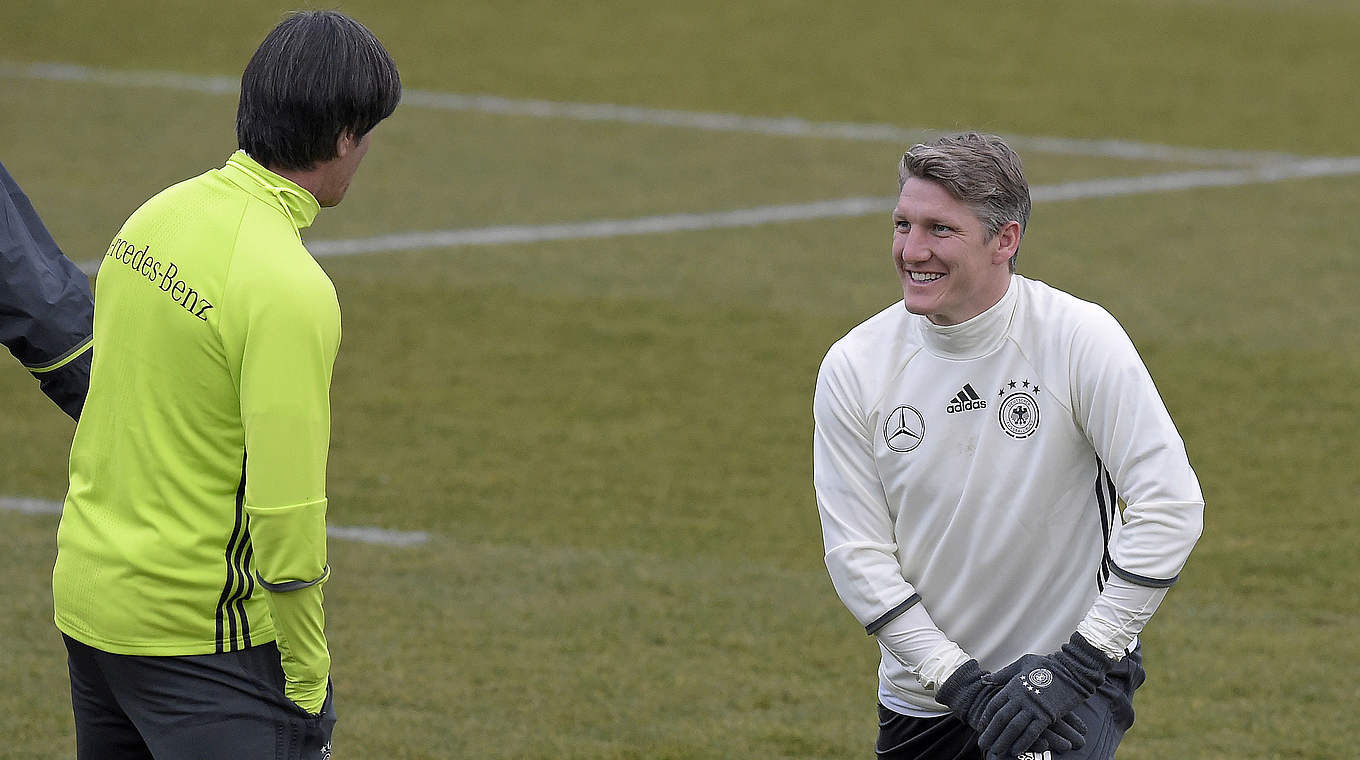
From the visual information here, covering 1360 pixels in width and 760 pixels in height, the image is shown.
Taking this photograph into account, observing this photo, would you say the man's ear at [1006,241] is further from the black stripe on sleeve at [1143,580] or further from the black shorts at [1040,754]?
the black shorts at [1040,754]

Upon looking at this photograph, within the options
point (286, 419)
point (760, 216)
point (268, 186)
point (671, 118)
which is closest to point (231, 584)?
point (286, 419)

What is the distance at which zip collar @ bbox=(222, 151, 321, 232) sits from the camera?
3.02 meters

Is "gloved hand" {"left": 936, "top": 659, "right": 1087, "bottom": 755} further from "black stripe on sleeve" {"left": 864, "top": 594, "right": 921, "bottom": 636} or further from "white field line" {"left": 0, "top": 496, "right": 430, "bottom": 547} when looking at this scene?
"white field line" {"left": 0, "top": 496, "right": 430, "bottom": 547}

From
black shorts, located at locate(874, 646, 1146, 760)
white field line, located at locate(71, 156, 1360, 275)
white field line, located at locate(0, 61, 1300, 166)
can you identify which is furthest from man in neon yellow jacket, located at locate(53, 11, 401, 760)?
white field line, located at locate(0, 61, 1300, 166)

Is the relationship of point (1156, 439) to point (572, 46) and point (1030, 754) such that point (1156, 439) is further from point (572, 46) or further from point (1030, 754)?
point (572, 46)

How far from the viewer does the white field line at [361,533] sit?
7457 millimetres

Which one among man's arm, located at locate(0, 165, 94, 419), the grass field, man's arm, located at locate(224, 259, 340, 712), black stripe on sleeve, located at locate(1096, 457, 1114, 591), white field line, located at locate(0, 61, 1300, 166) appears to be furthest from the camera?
white field line, located at locate(0, 61, 1300, 166)

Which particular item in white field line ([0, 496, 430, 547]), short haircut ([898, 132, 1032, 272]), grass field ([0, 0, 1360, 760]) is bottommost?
white field line ([0, 496, 430, 547])

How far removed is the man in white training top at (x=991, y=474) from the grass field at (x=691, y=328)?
2.02 metres

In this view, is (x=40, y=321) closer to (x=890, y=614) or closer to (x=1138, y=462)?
(x=890, y=614)

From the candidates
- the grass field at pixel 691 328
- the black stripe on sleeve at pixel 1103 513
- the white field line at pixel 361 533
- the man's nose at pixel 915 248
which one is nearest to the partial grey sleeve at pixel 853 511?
the man's nose at pixel 915 248

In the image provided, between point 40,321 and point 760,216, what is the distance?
30.9 feet

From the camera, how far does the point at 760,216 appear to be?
1308cm

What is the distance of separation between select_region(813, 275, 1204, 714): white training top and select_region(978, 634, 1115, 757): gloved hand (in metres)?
0.20
